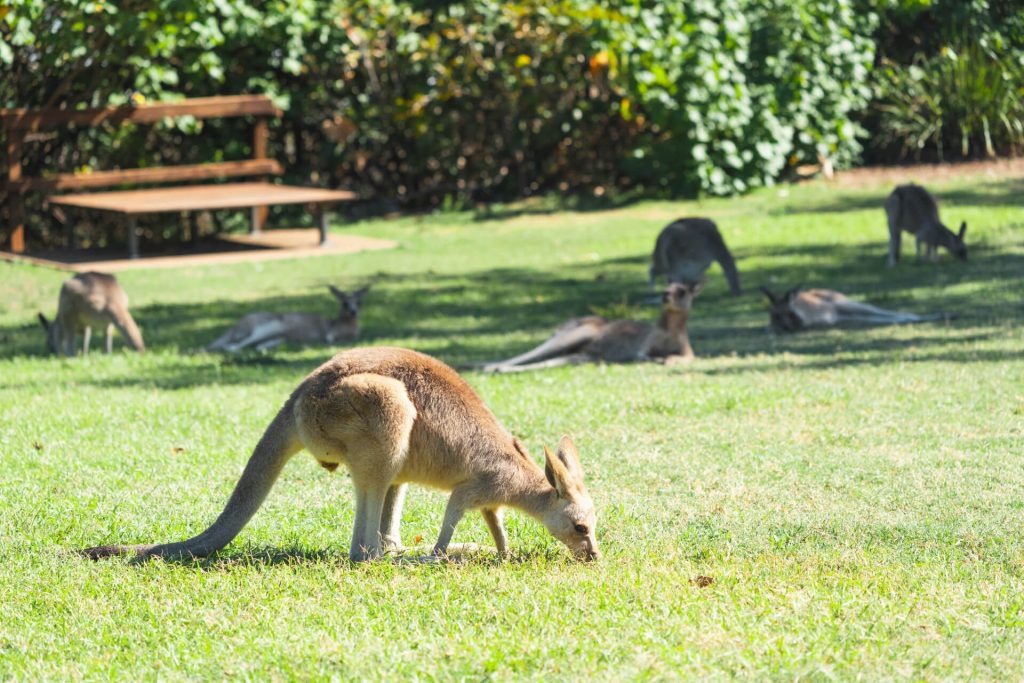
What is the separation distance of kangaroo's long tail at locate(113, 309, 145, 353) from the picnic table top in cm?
525

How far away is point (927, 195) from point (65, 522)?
33.7 feet

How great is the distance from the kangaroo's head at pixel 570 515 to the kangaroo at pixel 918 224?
369 inches

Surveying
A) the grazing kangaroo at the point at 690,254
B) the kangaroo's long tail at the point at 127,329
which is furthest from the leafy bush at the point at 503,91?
the kangaroo's long tail at the point at 127,329

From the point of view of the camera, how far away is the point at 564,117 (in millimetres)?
20000

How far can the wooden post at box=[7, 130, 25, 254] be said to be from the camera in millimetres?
16406

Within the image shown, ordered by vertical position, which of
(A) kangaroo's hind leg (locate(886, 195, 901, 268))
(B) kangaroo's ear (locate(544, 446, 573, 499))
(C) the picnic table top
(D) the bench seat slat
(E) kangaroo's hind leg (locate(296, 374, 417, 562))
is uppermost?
(D) the bench seat slat

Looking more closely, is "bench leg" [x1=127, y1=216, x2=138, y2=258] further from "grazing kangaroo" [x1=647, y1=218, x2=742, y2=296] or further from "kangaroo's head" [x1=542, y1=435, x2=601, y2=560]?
"kangaroo's head" [x1=542, y1=435, x2=601, y2=560]

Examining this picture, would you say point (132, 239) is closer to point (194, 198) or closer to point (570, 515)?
point (194, 198)

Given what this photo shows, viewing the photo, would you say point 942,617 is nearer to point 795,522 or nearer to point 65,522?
point 795,522

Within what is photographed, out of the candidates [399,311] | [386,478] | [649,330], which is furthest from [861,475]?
[399,311]

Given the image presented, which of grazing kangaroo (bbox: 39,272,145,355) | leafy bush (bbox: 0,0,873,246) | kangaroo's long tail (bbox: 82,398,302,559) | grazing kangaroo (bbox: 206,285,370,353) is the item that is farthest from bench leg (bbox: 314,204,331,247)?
kangaroo's long tail (bbox: 82,398,302,559)

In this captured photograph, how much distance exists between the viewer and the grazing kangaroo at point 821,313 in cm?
1095

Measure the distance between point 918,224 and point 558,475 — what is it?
9.69 meters

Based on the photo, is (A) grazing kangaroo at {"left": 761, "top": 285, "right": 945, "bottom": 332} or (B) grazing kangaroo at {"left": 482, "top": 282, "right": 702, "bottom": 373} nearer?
(B) grazing kangaroo at {"left": 482, "top": 282, "right": 702, "bottom": 373}
